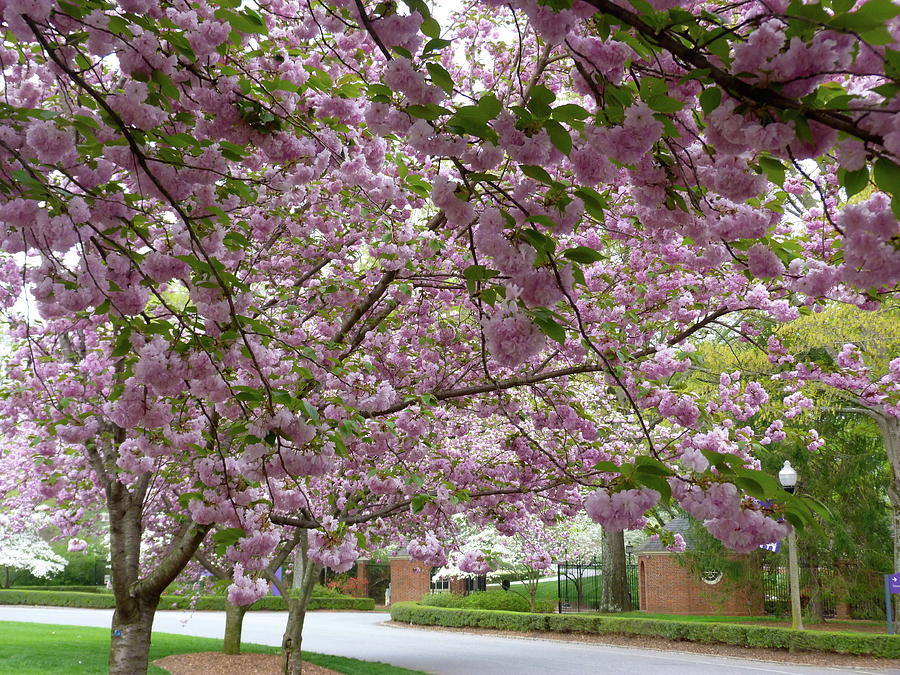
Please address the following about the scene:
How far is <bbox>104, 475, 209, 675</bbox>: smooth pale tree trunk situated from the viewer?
5273 mm

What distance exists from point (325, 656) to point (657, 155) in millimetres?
13320

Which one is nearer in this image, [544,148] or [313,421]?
[544,148]

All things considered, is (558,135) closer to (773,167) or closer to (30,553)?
(773,167)

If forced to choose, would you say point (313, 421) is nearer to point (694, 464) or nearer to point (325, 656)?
point (694, 464)

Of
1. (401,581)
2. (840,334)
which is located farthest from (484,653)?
(401,581)

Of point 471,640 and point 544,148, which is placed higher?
point 544,148

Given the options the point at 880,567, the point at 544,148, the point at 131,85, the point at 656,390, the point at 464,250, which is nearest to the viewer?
the point at 544,148

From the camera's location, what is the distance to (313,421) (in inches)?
110

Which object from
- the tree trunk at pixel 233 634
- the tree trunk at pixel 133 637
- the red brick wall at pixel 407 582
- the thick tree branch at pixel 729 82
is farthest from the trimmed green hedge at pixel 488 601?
the thick tree branch at pixel 729 82

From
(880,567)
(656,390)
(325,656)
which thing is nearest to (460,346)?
(656,390)

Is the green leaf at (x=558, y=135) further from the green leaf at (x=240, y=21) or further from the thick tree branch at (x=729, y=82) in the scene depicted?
the green leaf at (x=240, y=21)

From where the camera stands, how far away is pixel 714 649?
1598 centimetres

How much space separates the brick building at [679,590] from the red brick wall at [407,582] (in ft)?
34.1

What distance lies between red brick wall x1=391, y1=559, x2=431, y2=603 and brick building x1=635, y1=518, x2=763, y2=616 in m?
10.4
